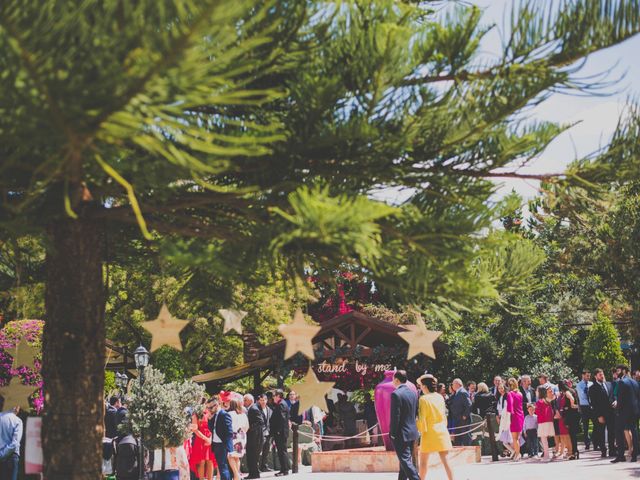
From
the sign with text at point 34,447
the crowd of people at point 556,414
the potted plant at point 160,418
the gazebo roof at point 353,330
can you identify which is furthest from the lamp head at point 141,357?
the sign with text at point 34,447

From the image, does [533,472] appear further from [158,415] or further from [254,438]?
[158,415]

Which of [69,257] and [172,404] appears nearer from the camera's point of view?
[69,257]

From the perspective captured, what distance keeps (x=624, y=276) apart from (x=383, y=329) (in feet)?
23.4

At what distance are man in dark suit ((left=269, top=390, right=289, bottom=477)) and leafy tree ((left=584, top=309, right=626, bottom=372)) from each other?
15.9 meters

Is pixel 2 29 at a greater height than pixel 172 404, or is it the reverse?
pixel 2 29

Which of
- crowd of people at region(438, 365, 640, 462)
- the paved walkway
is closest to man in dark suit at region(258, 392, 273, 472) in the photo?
the paved walkway

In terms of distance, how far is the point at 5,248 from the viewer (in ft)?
21.0

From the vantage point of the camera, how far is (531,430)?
19359mm

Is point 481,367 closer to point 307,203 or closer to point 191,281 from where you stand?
point 191,281

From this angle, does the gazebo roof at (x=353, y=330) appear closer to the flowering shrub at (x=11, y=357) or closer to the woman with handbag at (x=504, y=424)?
the woman with handbag at (x=504, y=424)

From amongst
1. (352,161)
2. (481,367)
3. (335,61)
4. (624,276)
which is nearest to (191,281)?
(352,161)

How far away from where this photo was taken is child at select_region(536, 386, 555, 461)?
18.1 m

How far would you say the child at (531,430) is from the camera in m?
18.9

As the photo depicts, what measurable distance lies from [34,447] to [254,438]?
12.4 meters
